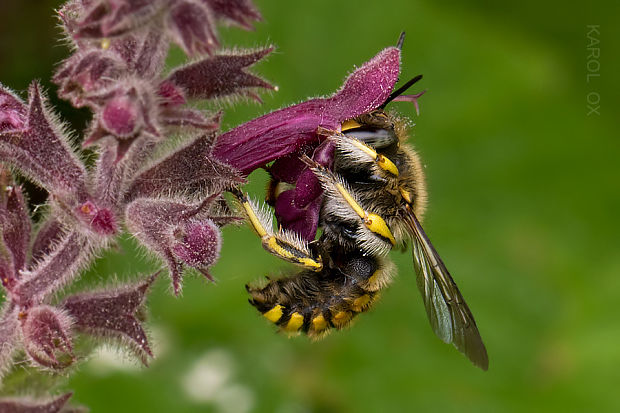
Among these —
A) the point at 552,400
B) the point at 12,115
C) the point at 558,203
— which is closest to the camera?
the point at 12,115

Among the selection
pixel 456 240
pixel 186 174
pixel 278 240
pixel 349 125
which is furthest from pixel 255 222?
pixel 456 240

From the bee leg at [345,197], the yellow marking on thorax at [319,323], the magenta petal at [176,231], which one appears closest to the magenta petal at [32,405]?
the magenta petal at [176,231]

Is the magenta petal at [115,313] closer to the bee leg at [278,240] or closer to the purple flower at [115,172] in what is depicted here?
the purple flower at [115,172]

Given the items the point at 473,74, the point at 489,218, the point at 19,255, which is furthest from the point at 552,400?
the point at 19,255

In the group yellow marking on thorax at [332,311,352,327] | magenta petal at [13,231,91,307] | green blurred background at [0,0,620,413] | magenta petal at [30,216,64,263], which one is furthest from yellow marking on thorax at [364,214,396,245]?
green blurred background at [0,0,620,413]

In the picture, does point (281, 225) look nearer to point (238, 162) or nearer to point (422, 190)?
point (238, 162)

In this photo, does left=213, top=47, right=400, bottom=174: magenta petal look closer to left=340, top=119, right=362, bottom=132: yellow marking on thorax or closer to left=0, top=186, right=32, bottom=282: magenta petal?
left=340, top=119, right=362, bottom=132: yellow marking on thorax
